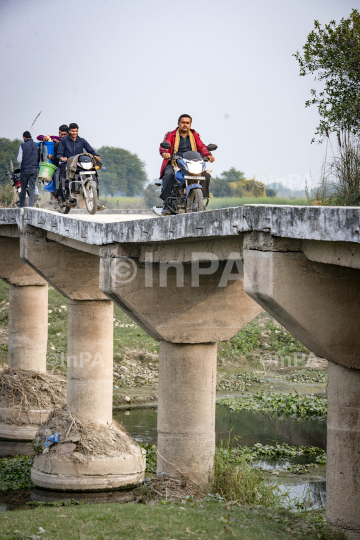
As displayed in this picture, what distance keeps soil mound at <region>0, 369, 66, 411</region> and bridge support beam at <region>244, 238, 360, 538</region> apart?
42.7ft

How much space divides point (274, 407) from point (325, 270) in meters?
14.2

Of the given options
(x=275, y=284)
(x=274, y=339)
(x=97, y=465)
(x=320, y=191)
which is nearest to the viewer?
(x=275, y=284)

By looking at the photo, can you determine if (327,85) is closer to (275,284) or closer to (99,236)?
(99,236)

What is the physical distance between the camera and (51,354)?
26.2m

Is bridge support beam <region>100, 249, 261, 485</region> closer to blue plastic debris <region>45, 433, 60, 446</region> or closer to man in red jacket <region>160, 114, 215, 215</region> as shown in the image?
man in red jacket <region>160, 114, 215, 215</region>

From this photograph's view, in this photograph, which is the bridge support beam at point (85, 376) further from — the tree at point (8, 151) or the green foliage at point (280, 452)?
the tree at point (8, 151)

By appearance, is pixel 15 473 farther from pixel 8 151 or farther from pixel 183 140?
pixel 8 151

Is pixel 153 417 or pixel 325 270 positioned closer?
pixel 325 270

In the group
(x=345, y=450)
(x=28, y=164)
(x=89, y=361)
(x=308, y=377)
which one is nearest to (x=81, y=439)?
(x=89, y=361)

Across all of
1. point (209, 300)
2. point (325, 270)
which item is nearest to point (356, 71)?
point (209, 300)

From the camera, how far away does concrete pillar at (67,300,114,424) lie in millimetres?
15711

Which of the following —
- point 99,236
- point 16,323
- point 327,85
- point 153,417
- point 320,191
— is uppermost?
point 327,85

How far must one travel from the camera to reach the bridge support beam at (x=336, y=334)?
7535 mm

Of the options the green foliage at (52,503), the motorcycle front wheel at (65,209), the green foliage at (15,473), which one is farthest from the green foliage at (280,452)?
the motorcycle front wheel at (65,209)
